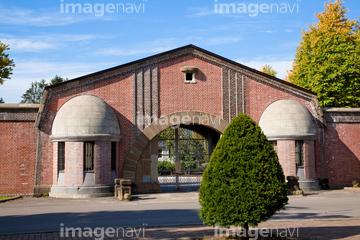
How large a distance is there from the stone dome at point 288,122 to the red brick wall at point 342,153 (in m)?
1.97

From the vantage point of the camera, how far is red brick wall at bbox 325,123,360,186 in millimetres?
Result: 23578

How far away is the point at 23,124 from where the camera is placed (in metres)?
20.2

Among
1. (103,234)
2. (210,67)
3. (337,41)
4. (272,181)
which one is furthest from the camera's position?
(337,41)

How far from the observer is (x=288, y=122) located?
22.1 meters

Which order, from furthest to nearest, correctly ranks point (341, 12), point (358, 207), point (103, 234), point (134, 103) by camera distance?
point (341, 12), point (134, 103), point (358, 207), point (103, 234)

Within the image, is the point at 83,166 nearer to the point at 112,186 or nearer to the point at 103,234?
the point at 112,186

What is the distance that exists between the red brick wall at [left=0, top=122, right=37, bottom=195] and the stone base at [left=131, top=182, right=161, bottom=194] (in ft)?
17.7

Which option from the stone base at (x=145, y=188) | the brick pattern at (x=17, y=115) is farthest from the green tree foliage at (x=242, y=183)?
the brick pattern at (x=17, y=115)

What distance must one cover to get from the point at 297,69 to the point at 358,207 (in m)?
24.0

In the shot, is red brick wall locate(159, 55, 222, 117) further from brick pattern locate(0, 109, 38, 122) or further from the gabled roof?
brick pattern locate(0, 109, 38, 122)

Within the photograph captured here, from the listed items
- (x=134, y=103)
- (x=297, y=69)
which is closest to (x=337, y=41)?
(x=297, y=69)

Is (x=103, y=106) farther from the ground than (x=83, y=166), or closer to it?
farther from the ground

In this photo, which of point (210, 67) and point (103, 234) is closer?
point (103, 234)

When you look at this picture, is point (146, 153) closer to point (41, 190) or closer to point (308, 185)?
point (41, 190)
